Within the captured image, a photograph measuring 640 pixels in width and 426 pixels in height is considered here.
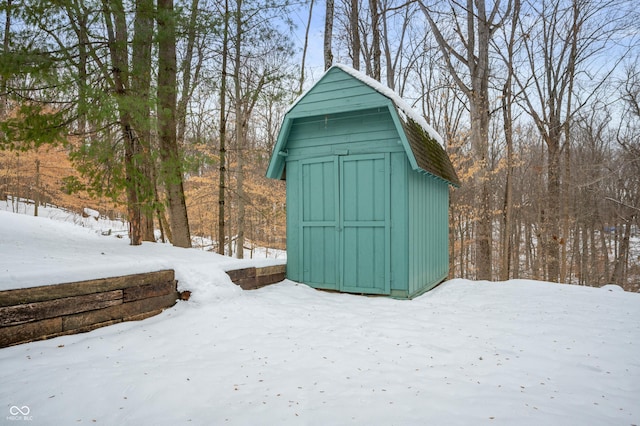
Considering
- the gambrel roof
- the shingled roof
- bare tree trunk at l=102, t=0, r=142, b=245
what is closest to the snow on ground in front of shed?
bare tree trunk at l=102, t=0, r=142, b=245

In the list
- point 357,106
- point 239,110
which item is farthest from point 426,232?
point 239,110

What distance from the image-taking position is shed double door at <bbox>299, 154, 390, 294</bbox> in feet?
17.9

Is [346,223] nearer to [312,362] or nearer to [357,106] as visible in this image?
[357,106]

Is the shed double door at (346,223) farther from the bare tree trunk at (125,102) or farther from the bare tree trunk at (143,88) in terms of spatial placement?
the bare tree trunk at (125,102)

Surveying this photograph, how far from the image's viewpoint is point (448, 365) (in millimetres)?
2865

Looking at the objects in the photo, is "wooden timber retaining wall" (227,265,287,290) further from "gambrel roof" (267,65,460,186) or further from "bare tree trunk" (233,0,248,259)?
"bare tree trunk" (233,0,248,259)

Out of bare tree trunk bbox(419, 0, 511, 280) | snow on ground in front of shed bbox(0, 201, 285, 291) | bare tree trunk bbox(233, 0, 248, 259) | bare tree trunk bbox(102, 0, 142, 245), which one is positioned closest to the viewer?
snow on ground in front of shed bbox(0, 201, 285, 291)

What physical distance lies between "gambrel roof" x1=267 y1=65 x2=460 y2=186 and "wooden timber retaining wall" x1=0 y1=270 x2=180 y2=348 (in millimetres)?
2990

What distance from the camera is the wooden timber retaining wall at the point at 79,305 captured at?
2.80 metres

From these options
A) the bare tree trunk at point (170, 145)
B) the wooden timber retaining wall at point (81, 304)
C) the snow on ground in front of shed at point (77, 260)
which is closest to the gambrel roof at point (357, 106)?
Answer: the bare tree trunk at point (170, 145)

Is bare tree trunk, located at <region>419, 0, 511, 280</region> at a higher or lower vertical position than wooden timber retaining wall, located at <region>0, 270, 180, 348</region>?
higher

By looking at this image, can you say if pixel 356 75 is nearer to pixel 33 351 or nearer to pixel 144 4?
pixel 144 4

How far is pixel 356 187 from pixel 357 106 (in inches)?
49.9

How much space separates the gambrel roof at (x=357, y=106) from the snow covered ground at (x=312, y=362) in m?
2.25
